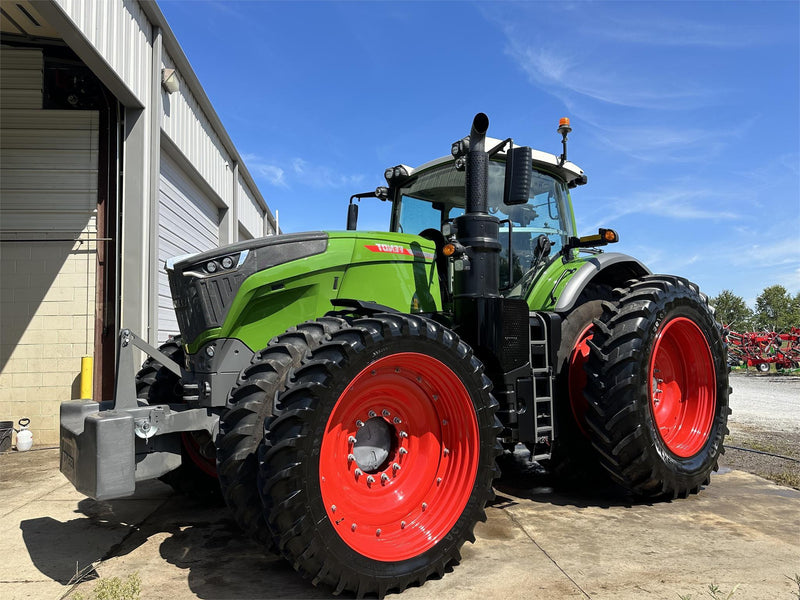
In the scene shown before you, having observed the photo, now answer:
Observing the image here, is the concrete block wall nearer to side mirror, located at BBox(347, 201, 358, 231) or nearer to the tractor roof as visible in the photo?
side mirror, located at BBox(347, 201, 358, 231)

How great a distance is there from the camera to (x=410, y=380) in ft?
10.4

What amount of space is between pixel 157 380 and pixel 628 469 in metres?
3.23

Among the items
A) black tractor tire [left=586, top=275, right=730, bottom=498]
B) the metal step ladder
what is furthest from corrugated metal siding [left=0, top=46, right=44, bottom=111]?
black tractor tire [left=586, top=275, right=730, bottom=498]

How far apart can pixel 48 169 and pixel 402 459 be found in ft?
21.7

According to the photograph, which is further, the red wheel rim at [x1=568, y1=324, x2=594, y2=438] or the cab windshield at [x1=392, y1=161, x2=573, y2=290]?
the cab windshield at [x1=392, y1=161, x2=573, y2=290]

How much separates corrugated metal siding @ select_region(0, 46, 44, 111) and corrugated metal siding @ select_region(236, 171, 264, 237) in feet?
19.6

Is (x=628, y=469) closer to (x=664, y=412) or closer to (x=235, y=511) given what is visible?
(x=664, y=412)

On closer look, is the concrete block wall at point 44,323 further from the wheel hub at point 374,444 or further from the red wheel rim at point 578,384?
the red wheel rim at point 578,384

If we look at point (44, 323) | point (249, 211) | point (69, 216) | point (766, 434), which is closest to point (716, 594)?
point (766, 434)

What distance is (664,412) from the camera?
15.1 ft

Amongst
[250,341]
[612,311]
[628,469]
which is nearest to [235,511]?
[250,341]

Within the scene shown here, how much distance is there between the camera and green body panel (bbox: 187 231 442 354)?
3252 millimetres

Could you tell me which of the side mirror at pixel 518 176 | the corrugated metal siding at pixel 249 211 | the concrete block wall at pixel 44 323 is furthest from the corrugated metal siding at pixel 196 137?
the side mirror at pixel 518 176

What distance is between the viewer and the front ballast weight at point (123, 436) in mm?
2600
